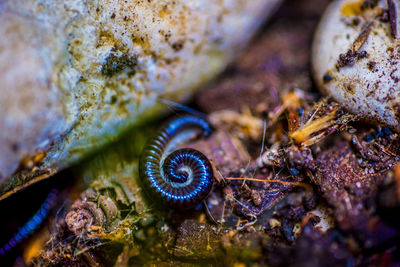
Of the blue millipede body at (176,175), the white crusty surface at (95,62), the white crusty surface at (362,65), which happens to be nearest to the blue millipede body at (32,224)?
the white crusty surface at (95,62)

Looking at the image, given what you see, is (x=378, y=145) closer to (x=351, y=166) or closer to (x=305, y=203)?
(x=351, y=166)

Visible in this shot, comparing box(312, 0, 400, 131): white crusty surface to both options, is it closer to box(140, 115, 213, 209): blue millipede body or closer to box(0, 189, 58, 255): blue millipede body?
box(140, 115, 213, 209): blue millipede body

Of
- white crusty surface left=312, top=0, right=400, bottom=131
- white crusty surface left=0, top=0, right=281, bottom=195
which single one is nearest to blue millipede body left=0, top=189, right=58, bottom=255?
white crusty surface left=0, top=0, right=281, bottom=195

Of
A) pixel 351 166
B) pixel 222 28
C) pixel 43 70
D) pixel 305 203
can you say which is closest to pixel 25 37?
pixel 43 70

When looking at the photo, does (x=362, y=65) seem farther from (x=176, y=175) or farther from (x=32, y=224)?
(x=32, y=224)

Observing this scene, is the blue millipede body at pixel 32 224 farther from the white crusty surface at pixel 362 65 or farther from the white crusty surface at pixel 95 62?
the white crusty surface at pixel 362 65
